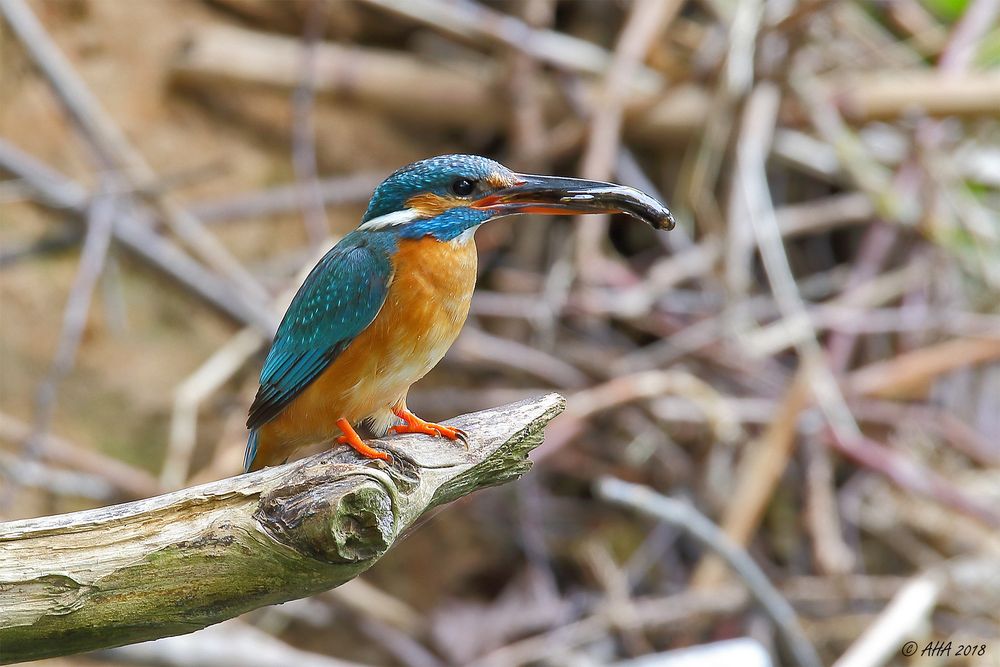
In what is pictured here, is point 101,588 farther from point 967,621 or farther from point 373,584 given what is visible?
point 967,621

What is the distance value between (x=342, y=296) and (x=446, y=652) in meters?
2.15

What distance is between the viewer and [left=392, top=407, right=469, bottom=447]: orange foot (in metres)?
1.80

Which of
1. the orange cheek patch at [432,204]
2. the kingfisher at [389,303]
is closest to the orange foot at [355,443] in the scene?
the kingfisher at [389,303]

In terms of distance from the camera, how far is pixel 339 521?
4.70 ft

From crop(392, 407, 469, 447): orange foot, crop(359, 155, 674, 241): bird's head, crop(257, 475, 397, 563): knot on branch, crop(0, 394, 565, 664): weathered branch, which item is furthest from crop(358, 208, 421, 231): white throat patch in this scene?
crop(257, 475, 397, 563): knot on branch

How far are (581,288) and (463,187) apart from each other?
1.91m

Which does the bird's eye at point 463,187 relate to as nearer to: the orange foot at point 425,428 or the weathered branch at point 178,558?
the orange foot at point 425,428

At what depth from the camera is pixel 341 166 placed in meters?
4.30

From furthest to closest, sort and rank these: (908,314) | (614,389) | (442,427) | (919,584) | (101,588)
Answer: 1. (908,314)
2. (614,389)
3. (919,584)
4. (442,427)
5. (101,588)

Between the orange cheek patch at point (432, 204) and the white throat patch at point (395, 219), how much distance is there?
15 mm

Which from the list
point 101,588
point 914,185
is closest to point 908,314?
point 914,185

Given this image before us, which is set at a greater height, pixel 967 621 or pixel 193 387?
pixel 193 387

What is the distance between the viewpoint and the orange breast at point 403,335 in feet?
6.58

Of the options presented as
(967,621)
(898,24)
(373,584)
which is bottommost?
(967,621)
